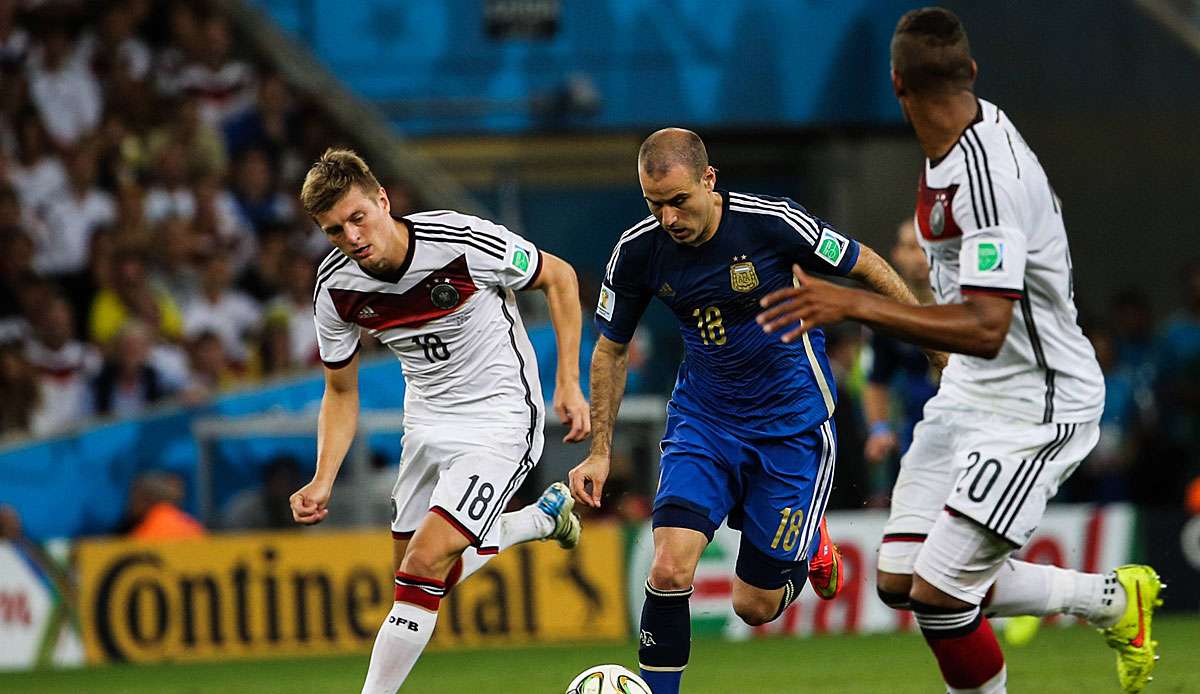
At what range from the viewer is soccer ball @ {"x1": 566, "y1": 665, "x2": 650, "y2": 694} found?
6.09 m

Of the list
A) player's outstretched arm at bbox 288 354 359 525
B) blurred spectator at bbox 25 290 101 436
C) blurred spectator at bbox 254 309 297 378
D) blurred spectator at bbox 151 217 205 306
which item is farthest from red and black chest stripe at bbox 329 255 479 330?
blurred spectator at bbox 151 217 205 306

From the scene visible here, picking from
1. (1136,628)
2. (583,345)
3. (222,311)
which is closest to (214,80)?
(222,311)

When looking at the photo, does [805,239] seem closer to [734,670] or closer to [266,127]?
[734,670]

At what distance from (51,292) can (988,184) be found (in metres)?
9.65

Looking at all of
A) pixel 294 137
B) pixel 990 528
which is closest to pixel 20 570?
pixel 294 137

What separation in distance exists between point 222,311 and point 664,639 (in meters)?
8.42

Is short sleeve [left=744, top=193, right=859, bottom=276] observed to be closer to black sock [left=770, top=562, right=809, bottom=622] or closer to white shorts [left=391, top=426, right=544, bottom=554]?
black sock [left=770, top=562, right=809, bottom=622]

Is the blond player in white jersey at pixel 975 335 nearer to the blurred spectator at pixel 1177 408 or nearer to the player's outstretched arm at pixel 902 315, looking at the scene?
the player's outstretched arm at pixel 902 315

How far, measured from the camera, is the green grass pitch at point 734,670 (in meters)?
8.75

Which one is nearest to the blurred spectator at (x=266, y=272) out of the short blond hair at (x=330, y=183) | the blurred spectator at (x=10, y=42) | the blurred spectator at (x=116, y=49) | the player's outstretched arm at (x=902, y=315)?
the blurred spectator at (x=116, y=49)

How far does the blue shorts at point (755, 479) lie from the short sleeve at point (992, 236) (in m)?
1.66

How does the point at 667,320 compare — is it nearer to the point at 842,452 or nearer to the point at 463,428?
the point at 842,452

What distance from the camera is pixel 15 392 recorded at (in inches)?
515

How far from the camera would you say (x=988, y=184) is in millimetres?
5191
